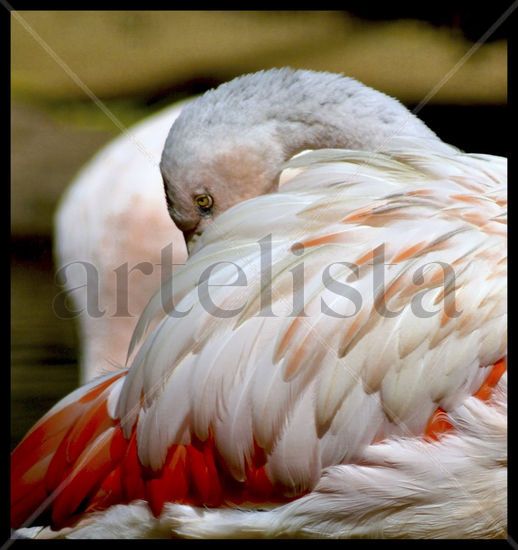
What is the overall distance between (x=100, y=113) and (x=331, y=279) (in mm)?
613

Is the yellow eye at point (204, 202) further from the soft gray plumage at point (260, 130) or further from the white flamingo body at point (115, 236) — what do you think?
the white flamingo body at point (115, 236)

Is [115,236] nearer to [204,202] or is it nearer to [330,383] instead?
[204,202]

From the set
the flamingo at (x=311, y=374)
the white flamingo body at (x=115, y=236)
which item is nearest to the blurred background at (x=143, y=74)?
the white flamingo body at (x=115, y=236)

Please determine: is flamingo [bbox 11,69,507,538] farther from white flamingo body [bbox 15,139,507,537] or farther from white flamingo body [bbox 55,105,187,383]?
white flamingo body [bbox 55,105,187,383]

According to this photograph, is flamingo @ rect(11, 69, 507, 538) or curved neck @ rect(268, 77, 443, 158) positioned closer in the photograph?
flamingo @ rect(11, 69, 507, 538)

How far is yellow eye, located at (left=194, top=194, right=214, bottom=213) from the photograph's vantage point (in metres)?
1.55

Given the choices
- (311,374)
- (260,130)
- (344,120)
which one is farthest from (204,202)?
(311,374)

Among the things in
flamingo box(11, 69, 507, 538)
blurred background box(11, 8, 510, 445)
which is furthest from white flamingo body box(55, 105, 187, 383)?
flamingo box(11, 69, 507, 538)

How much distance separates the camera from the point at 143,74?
1.70m

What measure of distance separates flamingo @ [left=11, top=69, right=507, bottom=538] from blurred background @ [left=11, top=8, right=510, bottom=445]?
0.15 meters

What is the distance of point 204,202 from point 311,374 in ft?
1.34

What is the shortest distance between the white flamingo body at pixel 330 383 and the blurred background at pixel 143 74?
23 cm

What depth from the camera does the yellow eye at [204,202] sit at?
5.08 ft
